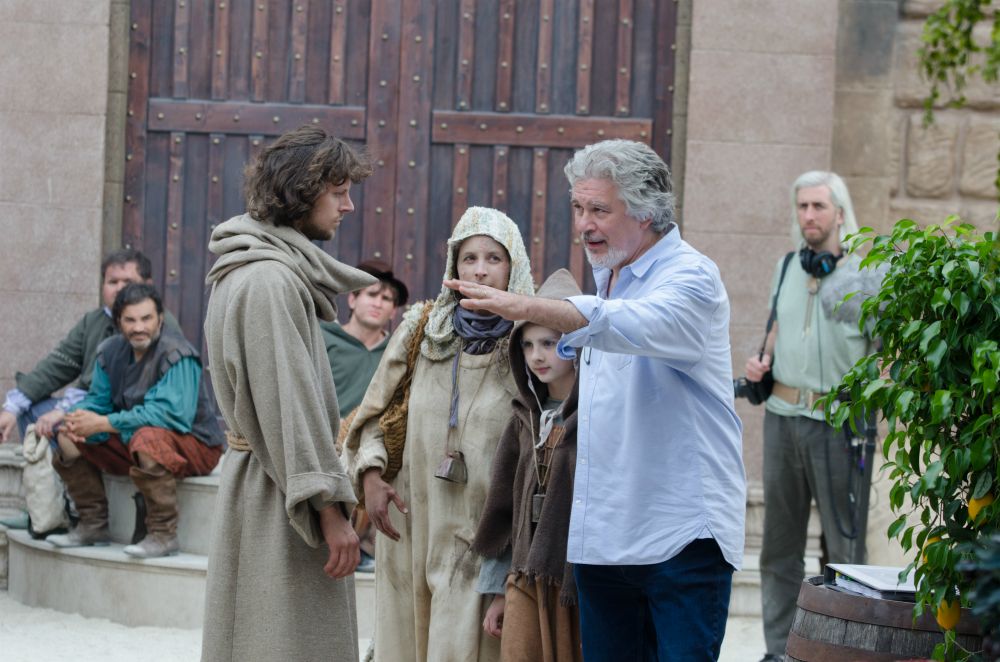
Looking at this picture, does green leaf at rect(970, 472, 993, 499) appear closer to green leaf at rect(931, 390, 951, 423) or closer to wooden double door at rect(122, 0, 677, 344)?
green leaf at rect(931, 390, 951, 423)

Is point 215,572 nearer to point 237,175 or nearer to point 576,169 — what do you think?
point 576,169

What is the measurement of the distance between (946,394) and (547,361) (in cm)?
141

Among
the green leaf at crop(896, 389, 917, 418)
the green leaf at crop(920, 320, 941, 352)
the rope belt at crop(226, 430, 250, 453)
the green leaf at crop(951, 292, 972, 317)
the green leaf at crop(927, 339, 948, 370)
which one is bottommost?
the rope belt at crop(226, 430, 250, 453)

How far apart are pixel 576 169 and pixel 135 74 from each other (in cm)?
484

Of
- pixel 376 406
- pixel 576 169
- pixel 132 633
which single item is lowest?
pixel 132 633

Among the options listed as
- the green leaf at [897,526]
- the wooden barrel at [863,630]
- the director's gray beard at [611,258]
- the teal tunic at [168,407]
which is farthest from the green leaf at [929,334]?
the teal tunic at [168,407]

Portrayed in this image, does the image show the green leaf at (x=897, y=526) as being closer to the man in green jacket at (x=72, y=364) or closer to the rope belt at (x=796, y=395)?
the rope belt at (x=796, y=395)

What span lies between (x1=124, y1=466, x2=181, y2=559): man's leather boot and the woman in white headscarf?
233cm

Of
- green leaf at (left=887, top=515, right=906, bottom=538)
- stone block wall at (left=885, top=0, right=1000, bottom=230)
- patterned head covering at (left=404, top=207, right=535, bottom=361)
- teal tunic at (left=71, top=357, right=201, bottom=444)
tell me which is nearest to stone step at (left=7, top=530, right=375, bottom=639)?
teal tunic at (left=71, top=357, right=201, bottom=444)

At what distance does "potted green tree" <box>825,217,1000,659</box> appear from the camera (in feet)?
10.7

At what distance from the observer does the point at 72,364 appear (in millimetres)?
7316

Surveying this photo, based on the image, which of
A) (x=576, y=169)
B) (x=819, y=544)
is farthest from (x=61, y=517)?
(x=576, y=169)

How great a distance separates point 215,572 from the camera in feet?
12.2

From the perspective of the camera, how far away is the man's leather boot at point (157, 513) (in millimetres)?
6793
